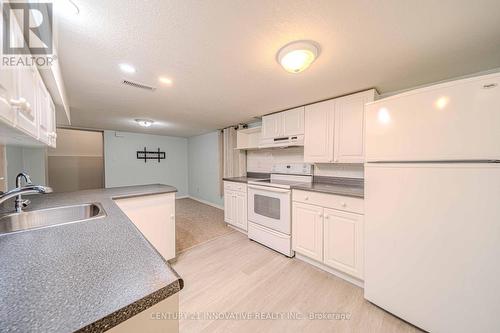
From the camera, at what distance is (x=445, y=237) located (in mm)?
1195

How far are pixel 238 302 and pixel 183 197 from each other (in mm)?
4936

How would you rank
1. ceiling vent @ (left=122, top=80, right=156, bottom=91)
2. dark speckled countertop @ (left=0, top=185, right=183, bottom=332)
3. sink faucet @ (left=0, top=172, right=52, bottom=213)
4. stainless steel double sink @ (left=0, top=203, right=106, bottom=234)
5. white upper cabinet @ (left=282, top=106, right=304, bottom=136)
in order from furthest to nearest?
white upper cabinet @ (left=282, top=106, right=304, bottom=136), ceiling vent @ (left=122, top=80, right=156, bottom=91), stainless steel double sink @ (left=0, top=203, right=106, bottom=234), sink faucet @ (left=0, top=172, right=52, bottom=213), dark speckled countertop @ (left=0, top=185, right=183, bottom=332)

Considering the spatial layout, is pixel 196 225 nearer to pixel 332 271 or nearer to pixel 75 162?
pixel 332 271

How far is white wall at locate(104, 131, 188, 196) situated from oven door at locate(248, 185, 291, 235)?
156 inches

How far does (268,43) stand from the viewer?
127 cm

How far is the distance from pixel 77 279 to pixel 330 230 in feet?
6.59

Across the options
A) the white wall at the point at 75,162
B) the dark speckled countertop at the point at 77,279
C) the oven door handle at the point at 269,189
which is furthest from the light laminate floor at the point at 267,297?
the white wall at the point at 75,162

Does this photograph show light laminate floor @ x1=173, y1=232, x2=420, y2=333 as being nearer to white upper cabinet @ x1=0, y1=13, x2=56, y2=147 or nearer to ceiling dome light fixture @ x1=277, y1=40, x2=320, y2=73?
white upper cabinet @ x1=0, y1=13, x2=56, y2=147

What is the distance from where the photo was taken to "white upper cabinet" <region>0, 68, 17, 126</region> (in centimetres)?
63

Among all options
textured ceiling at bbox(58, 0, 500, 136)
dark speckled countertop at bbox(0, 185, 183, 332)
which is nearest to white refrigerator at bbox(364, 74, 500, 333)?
textured ceiling at bbox(58, 0, 500, 136)

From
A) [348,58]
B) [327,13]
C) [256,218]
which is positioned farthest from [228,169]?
[327,13]

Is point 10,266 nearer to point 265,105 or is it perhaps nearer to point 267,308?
point 267,308

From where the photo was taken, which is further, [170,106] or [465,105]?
[170,106]

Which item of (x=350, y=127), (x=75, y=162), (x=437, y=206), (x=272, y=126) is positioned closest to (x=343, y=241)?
(x=437, y=206)
